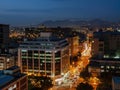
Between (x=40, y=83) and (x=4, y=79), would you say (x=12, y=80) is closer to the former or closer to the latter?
(x=4, y=79)

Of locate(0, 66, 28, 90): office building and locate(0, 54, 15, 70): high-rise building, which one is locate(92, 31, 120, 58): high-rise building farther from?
locate(0, 66, 28, 90): office building

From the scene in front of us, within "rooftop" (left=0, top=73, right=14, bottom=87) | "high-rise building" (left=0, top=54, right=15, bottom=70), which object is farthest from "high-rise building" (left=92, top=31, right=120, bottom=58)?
"rooftop" (left=0, top=73, right=14, bottom=87)

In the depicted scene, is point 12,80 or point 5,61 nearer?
point 12,80

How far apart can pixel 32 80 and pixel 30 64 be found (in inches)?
300

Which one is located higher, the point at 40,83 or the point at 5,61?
the point at 5,61

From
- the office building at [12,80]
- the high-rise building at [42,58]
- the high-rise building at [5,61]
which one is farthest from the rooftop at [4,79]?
the high-rise building at [5,61]

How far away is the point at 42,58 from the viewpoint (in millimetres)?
44875

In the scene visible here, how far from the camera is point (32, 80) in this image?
1505 inches

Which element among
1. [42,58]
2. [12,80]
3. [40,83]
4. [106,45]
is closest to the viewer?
[12,80]

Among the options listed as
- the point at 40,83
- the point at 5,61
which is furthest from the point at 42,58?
the point at 40,83

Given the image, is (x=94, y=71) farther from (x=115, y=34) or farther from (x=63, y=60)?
(x=115, y=34)

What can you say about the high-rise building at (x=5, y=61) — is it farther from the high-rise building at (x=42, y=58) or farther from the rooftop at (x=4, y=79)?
the rooftop at (x=4, y=79)

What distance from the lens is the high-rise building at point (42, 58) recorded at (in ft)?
147

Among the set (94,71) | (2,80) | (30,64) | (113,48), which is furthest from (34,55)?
(113,48)
